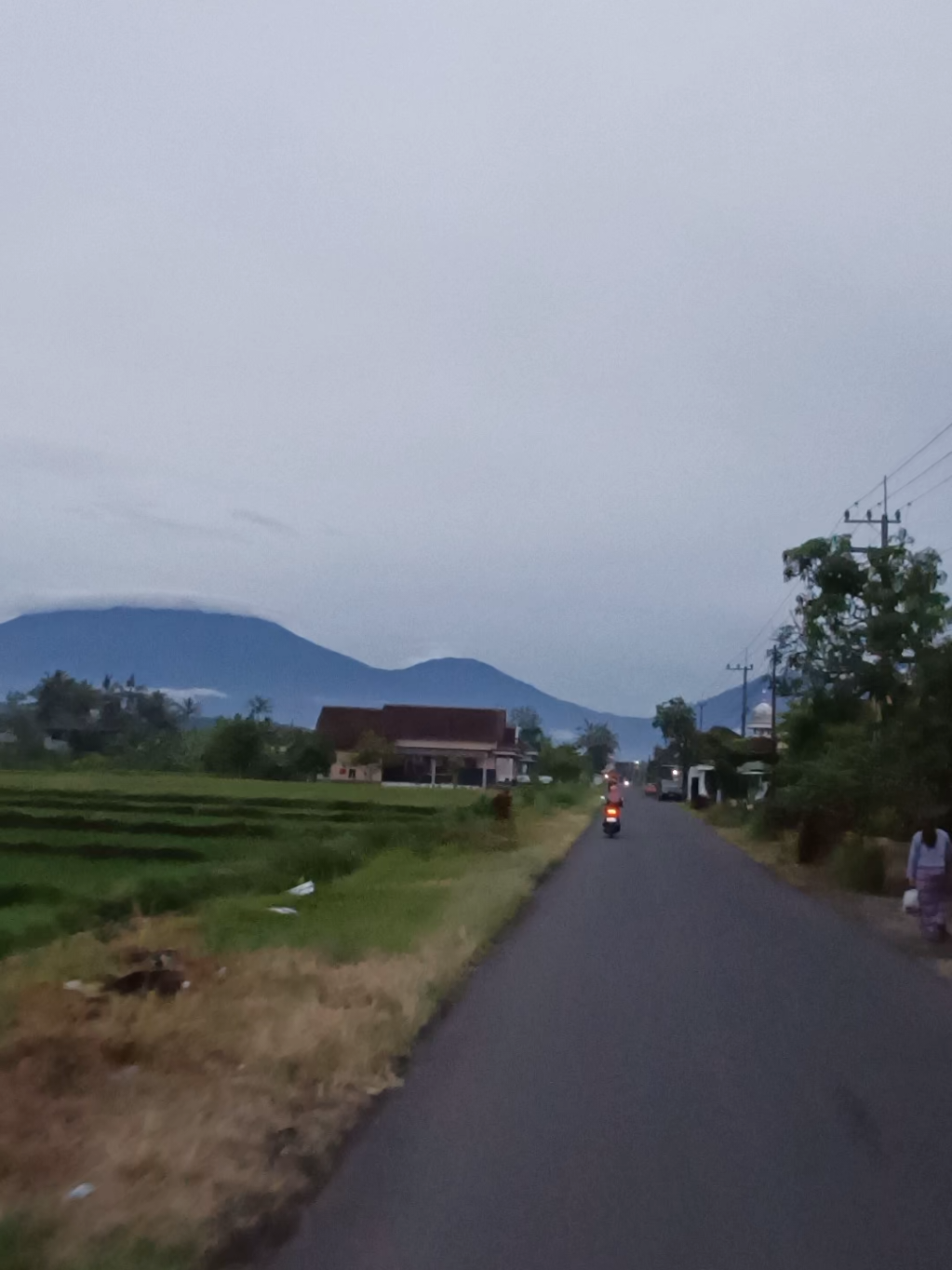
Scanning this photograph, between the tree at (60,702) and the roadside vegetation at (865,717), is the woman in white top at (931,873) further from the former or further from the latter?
the tree at (60,702)

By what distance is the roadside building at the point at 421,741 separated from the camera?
98062mm

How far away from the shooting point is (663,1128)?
761 centimetres

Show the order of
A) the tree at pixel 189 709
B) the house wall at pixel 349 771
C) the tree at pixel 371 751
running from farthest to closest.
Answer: the tree at pixel 189 709
the house wall at pixel 349 771
the tree at pixel 371 751

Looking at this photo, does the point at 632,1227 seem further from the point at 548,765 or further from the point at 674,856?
the point at 548,765

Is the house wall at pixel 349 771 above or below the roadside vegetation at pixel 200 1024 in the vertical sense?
above

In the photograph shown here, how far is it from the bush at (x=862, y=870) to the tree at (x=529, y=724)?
5073 inches

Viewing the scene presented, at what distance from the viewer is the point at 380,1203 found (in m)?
6.20

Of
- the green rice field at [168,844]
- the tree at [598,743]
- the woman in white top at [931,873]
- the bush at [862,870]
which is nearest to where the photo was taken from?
the woman in white top at [931,873]

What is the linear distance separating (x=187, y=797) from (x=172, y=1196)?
145ft

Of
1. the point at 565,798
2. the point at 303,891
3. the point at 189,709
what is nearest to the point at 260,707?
the point at 189,709

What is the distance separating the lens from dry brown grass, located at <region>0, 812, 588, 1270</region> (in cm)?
589

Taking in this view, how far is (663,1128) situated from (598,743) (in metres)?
172

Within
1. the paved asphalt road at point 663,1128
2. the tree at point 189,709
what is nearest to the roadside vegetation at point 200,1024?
the paved asphalt road at point 663,1128

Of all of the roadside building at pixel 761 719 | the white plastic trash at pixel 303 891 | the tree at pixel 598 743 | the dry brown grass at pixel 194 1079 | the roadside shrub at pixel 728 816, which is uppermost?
the tree at pixel 598 743
